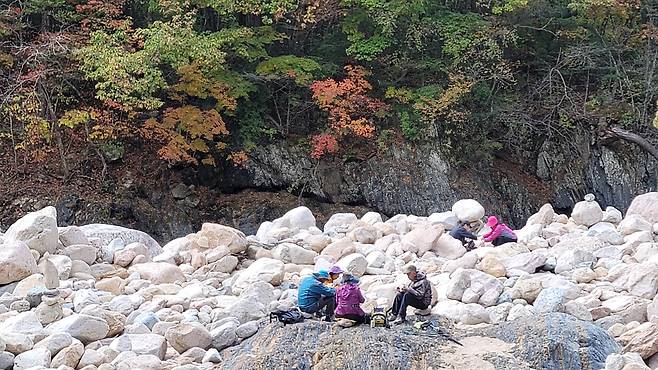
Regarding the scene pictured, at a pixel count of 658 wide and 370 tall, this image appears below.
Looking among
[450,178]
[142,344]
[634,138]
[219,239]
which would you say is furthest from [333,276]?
[634,138]

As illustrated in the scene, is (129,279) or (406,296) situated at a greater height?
(406,296)

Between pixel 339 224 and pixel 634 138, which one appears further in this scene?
pixel 634 138

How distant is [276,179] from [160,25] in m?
4.07

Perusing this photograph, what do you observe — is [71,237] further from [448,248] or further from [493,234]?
[493,234]

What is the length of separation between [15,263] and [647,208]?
317 inches

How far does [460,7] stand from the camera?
1836 centimetres

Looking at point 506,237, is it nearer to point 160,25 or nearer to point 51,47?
point 160,25

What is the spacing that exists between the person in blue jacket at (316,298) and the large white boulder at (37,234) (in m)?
3.32

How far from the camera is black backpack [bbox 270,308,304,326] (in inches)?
257

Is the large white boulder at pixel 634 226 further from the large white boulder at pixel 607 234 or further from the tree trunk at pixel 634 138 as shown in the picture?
the tree trunk at pixel 634 138

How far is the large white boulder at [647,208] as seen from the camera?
10055mm

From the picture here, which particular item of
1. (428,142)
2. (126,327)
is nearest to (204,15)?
(428,142)

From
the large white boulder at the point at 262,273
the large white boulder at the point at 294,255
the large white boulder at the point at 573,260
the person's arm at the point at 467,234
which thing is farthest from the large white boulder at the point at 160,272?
the large white boulder at the point at 573,260

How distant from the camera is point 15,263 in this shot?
302 inches
